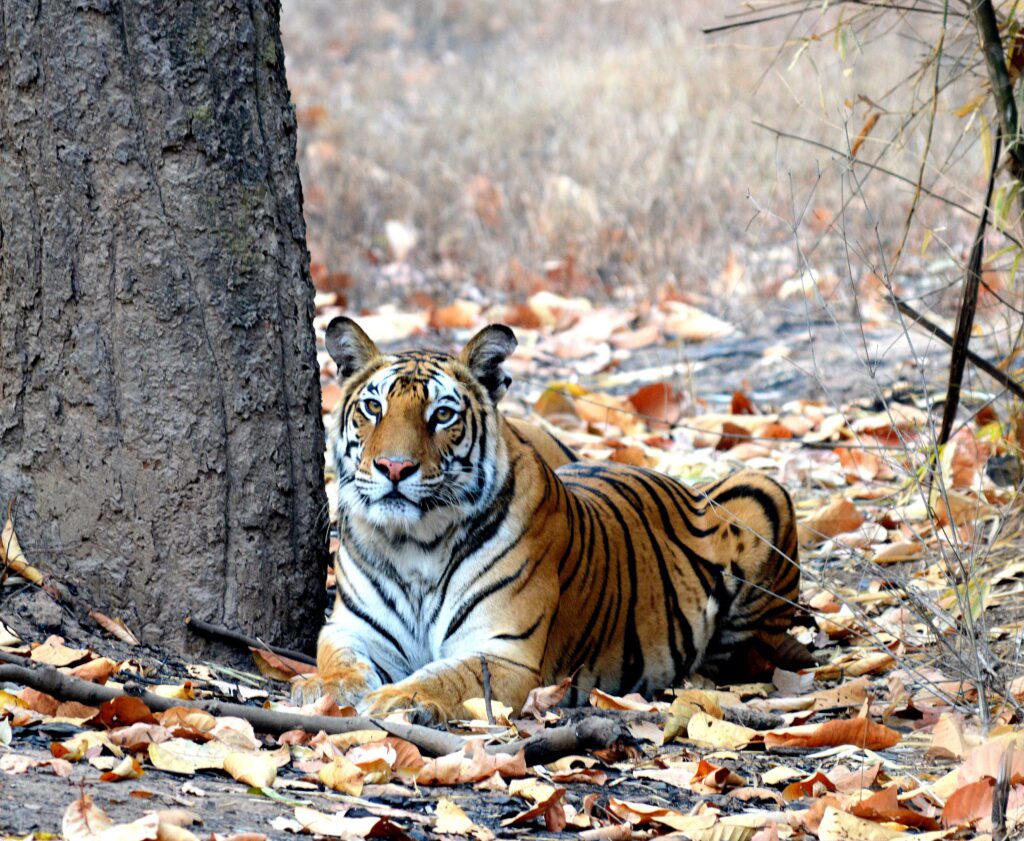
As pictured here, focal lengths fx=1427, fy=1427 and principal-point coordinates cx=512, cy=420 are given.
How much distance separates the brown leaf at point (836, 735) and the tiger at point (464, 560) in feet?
1.54

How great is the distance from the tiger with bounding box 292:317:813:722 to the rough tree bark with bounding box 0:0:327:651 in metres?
0.26

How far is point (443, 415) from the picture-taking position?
159 inches

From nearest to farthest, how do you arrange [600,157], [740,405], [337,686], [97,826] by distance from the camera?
1. [97,826]
2. [337,686]
3. [740,405]
4. [600,157]

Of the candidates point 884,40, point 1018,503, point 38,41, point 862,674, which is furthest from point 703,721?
point 884,40

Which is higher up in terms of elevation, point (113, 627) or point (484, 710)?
point (113, 627)

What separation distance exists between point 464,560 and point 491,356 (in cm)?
61

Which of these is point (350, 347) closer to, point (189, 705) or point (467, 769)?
point (189, 705)

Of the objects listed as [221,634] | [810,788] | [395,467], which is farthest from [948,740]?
[221,634]

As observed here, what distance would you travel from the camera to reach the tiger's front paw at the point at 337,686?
3.57 m

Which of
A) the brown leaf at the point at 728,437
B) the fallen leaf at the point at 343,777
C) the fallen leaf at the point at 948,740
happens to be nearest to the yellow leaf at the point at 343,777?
the fallen leaf at the point at 343,777

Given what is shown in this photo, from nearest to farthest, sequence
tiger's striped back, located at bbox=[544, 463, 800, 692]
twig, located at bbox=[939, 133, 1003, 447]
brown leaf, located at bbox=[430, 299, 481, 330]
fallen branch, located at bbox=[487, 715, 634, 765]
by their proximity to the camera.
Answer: fallen branch, located at bbox=[487, 715, 634, 765], twig, located at bbox=[939, 133, 1003, 447], tiger's striped back, located at bbox=[544, 463, 800, 692], brown leaf, located at bbox=[430, 299, 481, 330]

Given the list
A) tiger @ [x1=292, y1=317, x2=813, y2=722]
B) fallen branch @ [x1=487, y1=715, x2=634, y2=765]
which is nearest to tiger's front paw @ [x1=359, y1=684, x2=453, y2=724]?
tiger @ [x1=292, y1=317, x2=813, y2=722]

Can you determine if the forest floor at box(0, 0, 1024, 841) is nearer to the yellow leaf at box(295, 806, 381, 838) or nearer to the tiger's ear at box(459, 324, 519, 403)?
the yellow leaf at box(295, 806, 381, 838)

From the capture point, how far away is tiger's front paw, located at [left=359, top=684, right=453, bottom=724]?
3.47m
